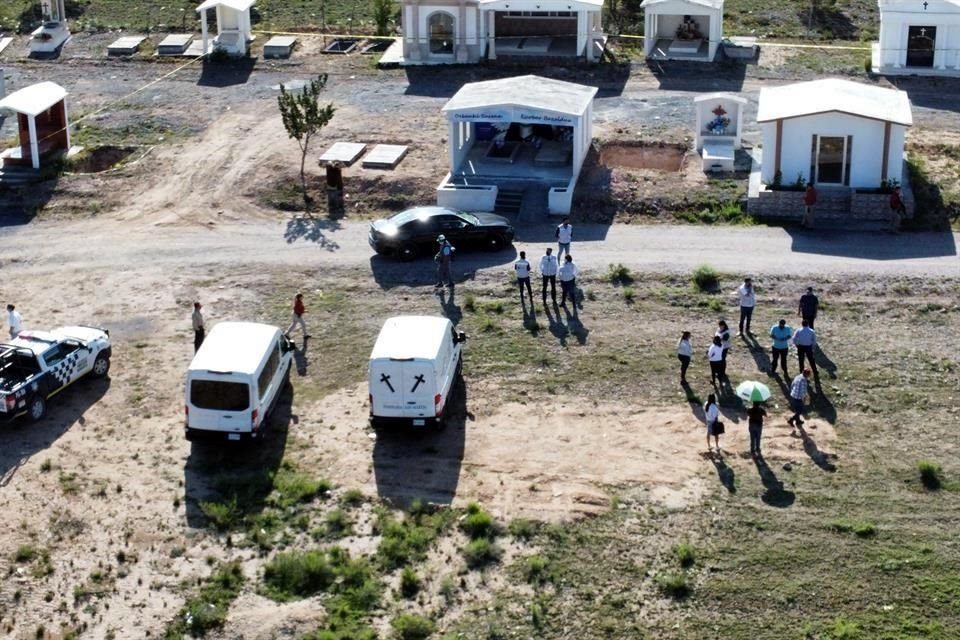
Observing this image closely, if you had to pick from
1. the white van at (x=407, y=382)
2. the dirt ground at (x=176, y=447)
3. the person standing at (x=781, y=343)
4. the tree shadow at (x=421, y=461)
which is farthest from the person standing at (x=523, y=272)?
the person standing at (x=781, y=343)

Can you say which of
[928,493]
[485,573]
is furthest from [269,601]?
[928,493]

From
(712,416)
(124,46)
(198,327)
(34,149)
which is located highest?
(124,46)

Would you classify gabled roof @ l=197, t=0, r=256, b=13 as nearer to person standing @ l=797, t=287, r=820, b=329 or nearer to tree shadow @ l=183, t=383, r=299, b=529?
tree shadow @ l=183, t=383, r=299, b=529

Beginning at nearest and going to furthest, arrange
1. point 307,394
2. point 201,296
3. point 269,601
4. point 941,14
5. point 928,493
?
point 269,601 → point 928,493 → point 307,394 → point 201,296 → point 941,14

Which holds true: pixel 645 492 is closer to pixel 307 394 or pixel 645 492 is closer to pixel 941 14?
pixel 307 394

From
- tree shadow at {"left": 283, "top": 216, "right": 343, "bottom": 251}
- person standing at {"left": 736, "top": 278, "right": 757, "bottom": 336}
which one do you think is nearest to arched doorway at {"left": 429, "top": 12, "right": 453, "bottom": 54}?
tree shadow at {"left": 283, "top": 216, "right": 343, "bottom": 251}

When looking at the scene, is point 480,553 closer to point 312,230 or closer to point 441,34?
point 312,230

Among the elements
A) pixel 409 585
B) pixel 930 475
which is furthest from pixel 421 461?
pixel 930 475
